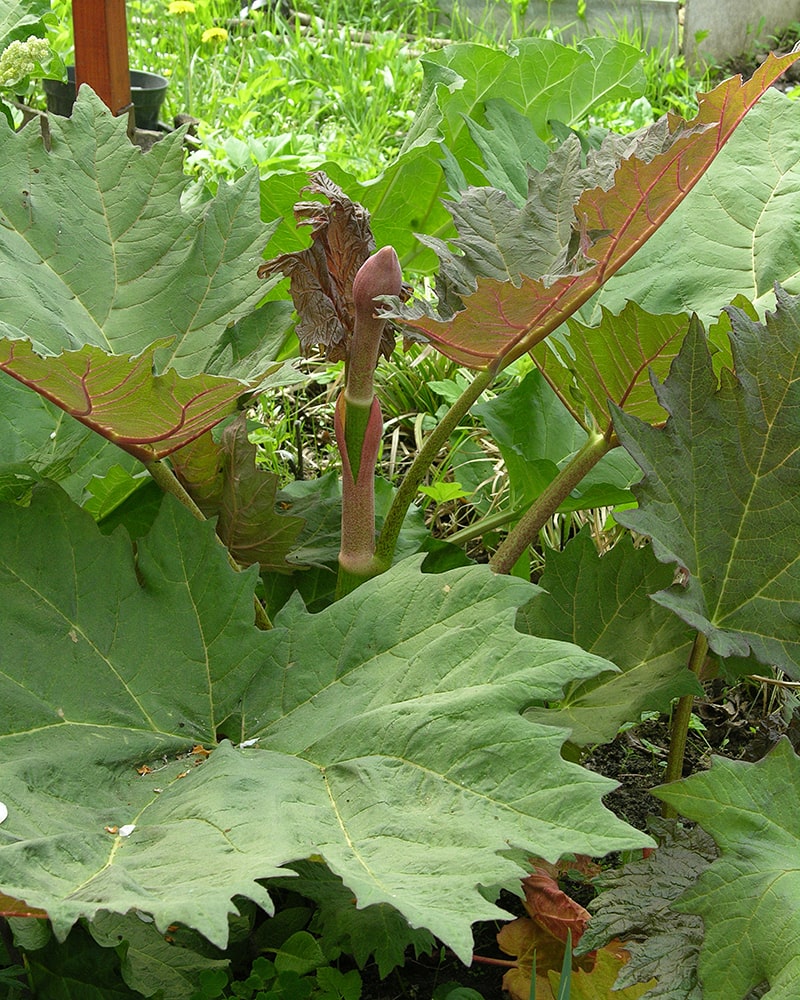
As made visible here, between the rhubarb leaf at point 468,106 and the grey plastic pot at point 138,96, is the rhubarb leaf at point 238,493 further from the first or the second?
the grey plastic pot at point 138,96

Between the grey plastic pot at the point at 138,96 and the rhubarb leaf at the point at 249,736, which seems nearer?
the rhubarb leaf at the point at 249,736

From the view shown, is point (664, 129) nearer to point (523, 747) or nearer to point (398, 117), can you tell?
point (523, 747)

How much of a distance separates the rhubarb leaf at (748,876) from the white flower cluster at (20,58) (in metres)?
1.07

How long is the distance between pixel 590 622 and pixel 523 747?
0.33m

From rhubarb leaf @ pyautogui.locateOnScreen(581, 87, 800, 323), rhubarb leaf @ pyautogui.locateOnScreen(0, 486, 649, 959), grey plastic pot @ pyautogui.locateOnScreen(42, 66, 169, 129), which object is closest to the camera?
rhubarb leaf @ pyautogui.locateOnScreen(0, 486, 649, 959)

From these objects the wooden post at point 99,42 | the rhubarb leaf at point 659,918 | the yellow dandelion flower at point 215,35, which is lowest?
the rhubarb leaf at point 659,918

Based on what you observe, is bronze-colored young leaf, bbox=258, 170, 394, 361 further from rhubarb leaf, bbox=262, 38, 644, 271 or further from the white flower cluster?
the white flower cluster

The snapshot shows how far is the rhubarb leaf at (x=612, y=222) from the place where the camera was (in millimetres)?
941

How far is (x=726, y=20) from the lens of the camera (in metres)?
4.96

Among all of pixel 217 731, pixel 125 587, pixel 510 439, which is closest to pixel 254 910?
pixel 217 731

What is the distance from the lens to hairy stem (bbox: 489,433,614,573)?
3.76ft

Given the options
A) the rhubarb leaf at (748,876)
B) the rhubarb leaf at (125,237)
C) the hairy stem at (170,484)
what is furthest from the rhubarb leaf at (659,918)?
the rhubarb leaf at (125,237)

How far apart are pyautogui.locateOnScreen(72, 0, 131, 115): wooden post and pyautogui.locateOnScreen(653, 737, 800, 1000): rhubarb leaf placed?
49.9 inches

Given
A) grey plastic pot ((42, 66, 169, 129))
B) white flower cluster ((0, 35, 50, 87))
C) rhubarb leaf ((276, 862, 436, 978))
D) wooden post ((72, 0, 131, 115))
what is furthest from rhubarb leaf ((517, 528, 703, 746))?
grey plastic pot ((42, 66, 169, 129))
